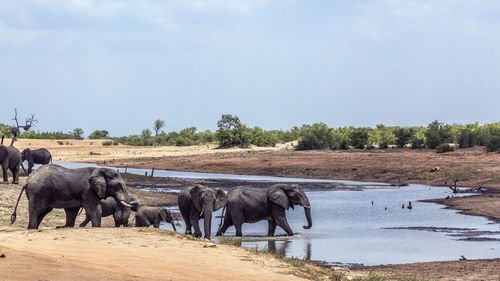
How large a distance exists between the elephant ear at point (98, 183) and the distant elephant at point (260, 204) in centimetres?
711

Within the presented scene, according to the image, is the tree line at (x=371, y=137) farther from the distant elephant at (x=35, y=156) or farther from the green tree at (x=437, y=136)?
the distant elephant at (x=35, y=156)

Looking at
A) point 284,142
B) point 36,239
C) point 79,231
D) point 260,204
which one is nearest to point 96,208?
point 79,231

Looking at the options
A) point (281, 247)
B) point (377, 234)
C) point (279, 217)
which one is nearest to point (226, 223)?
point (279, 217)

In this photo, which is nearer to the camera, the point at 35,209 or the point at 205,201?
the point at 35,209

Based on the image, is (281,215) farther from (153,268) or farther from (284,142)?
(284,142)

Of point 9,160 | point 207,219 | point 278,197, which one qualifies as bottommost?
point 207,219

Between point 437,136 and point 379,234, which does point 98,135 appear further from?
point 379,234

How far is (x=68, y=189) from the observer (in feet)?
56.5

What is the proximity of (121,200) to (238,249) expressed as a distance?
11.8 feet

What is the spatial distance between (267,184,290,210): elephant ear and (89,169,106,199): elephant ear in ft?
26.0

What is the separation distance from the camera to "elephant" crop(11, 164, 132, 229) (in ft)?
55.9

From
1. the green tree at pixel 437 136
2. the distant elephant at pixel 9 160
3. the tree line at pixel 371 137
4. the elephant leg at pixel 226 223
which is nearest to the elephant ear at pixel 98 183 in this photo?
the elephant leg at pixel 226 223

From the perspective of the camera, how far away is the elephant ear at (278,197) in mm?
24031

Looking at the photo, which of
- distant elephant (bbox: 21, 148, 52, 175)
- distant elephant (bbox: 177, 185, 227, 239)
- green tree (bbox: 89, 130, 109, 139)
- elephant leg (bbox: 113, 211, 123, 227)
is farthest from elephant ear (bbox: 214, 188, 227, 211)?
green tree (bbox: 89, 130, 109, 139)
